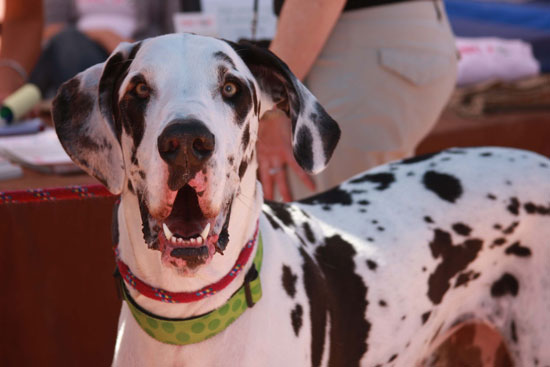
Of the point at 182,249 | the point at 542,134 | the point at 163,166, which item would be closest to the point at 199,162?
the point at 163,166

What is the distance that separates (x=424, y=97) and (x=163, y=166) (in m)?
Answer: 1.42

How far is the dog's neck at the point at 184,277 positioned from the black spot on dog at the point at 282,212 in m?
0.27

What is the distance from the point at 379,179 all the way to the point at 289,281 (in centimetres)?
57

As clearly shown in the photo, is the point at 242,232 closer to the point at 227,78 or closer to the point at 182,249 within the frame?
the point at 182,249

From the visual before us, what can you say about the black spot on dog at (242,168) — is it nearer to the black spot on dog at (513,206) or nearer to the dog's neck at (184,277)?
the dog's neck at (184,277)

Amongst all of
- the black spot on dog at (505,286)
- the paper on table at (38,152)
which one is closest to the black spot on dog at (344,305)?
the black spot on dog at (505,286)

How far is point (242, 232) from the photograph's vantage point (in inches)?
65.8

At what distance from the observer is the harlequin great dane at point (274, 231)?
1493 mm

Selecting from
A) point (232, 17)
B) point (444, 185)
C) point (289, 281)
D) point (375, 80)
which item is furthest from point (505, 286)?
point (232, 17)

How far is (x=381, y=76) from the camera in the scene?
2.50 meters

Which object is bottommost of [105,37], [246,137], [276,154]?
[105,37]

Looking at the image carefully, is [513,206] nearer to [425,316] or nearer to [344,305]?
[425,316]

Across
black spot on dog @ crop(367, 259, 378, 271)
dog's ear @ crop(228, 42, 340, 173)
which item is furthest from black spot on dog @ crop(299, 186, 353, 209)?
dog's ear @ crop(228, 42, 340, 173)

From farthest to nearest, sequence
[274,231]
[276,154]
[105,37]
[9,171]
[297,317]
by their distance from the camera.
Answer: [105,37] → [276,154] → [9,171] → [274,231] → [297,317]
